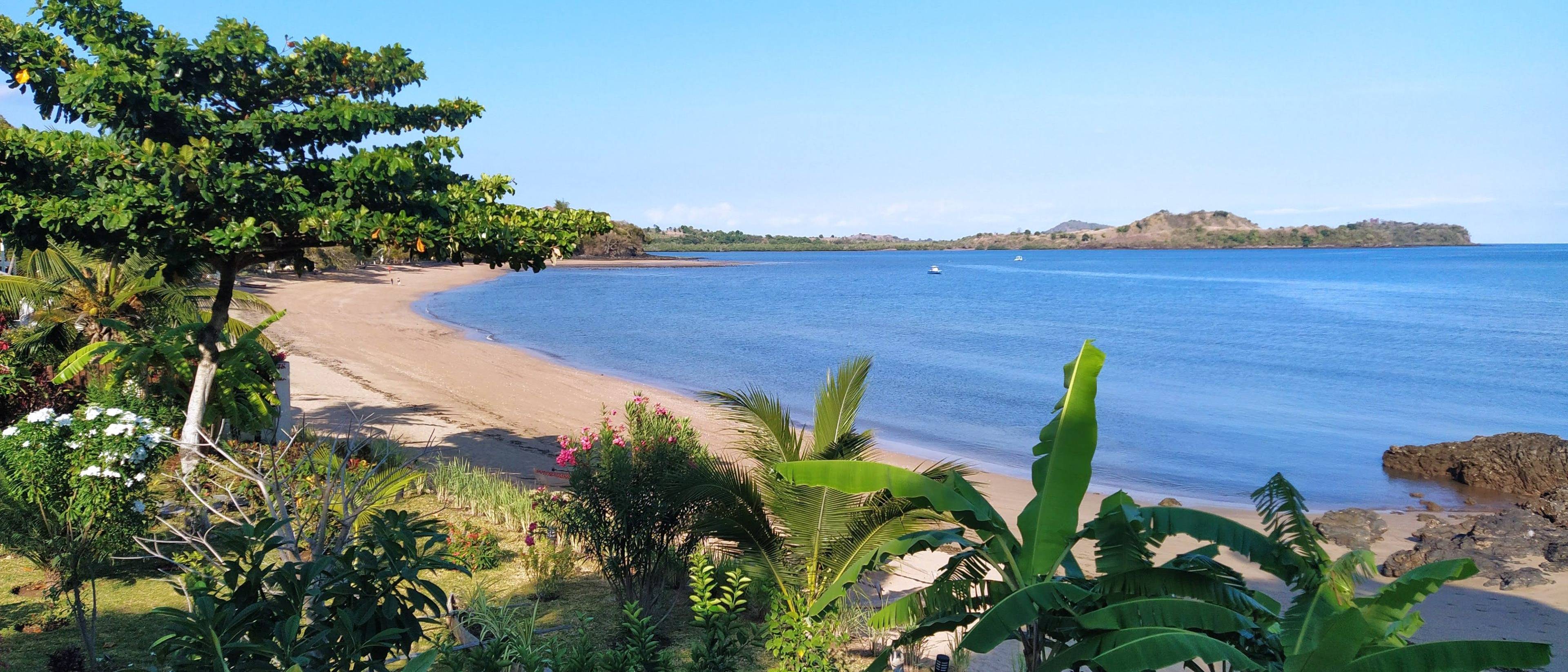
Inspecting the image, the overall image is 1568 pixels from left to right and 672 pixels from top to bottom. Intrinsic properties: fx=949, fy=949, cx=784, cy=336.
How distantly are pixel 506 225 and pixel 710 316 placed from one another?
42464mm

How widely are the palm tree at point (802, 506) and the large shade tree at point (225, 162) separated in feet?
9.89

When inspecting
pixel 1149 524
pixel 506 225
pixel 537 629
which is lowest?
pixel 537 629

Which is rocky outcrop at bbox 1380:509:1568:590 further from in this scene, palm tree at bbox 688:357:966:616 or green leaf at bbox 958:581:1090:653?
green leaf at bbox 958:581:1090:653

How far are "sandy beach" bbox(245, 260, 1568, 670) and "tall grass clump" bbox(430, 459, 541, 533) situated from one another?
0.78 m

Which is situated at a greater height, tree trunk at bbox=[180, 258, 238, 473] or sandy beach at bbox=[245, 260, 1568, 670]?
tree trunk at bbox=[180, 258, 238, 473]

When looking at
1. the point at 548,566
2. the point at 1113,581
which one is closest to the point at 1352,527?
the point at 1113,581

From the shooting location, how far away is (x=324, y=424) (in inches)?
571

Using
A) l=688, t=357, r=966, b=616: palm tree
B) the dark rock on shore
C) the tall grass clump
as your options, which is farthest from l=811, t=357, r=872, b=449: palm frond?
the dark rock on shore

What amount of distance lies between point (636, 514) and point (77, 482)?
137 inches

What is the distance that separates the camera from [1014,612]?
4.23 meters

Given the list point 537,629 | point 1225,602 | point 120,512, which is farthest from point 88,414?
point 1225,602

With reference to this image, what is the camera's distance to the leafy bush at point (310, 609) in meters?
3.26

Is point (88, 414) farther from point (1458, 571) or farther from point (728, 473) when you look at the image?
point (1458, 571)

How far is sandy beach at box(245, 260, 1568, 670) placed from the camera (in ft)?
32.7
